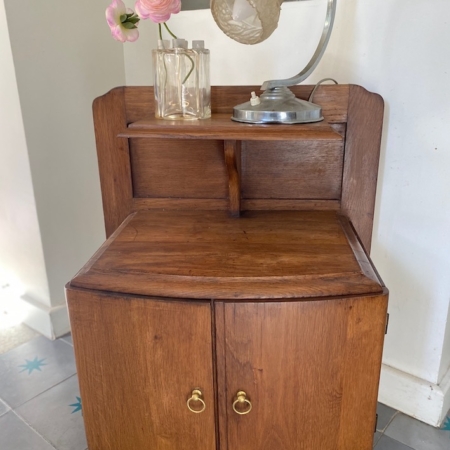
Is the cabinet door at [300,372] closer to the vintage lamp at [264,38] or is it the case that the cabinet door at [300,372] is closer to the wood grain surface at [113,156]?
the vintage lamp at [264,38]

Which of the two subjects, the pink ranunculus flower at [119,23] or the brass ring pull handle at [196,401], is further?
the pink ranunculus flower at [119,23]

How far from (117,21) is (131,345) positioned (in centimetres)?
66

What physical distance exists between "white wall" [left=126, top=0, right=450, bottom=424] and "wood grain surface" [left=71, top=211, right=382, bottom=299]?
0.74ft

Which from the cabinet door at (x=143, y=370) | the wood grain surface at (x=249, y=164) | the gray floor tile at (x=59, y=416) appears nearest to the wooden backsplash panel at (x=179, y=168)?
the wood grain surface at (x=249, y=164)

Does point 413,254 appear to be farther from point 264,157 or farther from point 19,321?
point 19,321

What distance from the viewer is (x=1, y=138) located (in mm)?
1452

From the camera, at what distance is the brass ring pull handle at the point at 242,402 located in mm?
797

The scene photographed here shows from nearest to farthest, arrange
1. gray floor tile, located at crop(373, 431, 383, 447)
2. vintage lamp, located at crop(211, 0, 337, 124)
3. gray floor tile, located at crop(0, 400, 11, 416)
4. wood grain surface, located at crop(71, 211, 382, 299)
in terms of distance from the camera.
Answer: wood grain surface, located at crop(71, 211, 382, 299) → vintage lamp, located at crop(211, 0, 337, 124) → gray floor tile, located at crop(373, 431, 383, 447) → gray floor tile, located at crop(0, 400, 11, 416)

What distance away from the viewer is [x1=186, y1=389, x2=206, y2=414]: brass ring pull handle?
2.65ft

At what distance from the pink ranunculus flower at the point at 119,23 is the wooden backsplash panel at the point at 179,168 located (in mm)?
226

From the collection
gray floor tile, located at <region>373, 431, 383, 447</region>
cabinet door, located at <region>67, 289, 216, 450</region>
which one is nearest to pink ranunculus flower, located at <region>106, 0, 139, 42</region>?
cabinet door, located at <region>67, 289, 216, 450</region>

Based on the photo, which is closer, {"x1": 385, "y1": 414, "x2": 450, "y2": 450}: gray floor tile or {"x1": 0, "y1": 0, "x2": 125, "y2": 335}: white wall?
{"x1": 385, "y1": 414, "x2": 450, "y2": 450}: gray floor tile

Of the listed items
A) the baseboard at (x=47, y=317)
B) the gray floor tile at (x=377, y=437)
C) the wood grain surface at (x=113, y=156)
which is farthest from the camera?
the baseboard at (x=47, y=317)

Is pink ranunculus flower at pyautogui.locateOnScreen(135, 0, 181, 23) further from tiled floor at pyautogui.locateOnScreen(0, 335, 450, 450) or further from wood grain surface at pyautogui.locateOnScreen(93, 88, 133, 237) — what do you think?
tiled floor at pyautogui.locateOnScreen(0, 335, 450, 450)
